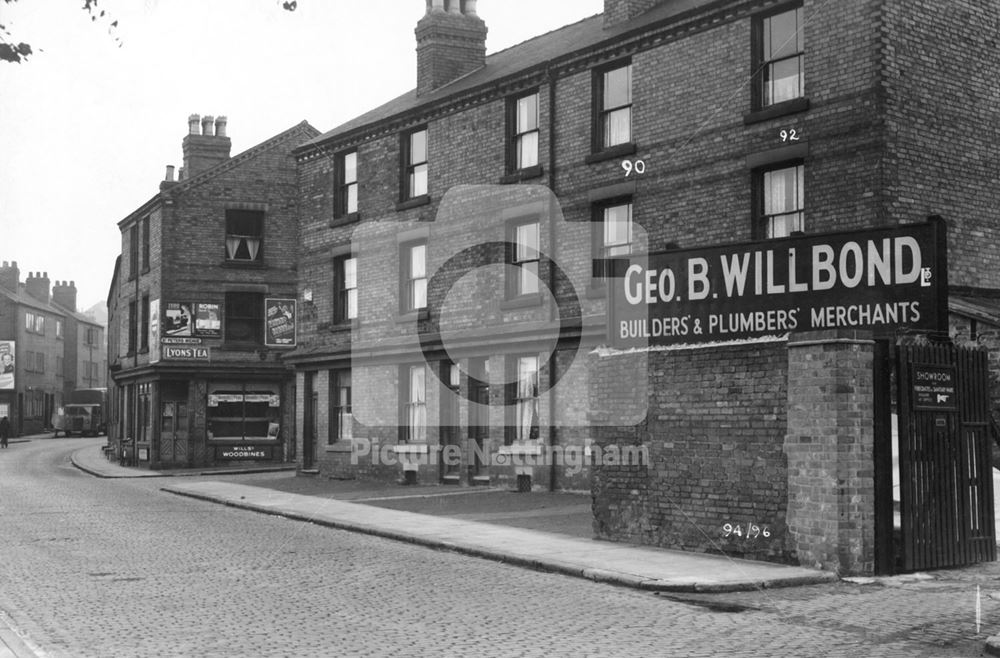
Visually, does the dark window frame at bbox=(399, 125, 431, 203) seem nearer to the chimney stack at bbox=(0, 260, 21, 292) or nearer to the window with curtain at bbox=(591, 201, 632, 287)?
the window with curtain at bbox=(591, 201, 632, 287)

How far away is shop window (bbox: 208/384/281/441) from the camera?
38.9m

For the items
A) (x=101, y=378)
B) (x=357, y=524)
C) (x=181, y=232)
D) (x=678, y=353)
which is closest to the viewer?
(x=678, y=353)

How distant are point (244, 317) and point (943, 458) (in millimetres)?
30536

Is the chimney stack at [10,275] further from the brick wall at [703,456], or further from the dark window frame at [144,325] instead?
the brick wall at [703,456]

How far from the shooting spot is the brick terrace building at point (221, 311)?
3862 centimetres

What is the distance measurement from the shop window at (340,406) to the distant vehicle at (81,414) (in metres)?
49.8

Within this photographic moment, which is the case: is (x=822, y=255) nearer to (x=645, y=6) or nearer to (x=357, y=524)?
(x=357, y=524)

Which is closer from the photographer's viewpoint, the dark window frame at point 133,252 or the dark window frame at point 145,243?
the dark window frame at point 145,243

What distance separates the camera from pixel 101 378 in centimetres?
10525

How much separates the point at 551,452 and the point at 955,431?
36.6 feet

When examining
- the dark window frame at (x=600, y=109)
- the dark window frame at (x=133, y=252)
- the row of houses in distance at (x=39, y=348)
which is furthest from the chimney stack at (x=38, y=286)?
the dark window frame at (x=600, y=109)

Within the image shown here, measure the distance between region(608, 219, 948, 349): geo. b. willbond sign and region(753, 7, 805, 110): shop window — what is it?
Answer: 596 cm

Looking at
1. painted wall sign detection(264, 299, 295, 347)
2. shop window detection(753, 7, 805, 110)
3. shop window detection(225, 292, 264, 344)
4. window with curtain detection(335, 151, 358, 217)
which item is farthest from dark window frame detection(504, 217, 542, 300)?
shop window detection(225, 292, 264, 344)

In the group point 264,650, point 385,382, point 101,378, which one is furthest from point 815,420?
point 101,378
